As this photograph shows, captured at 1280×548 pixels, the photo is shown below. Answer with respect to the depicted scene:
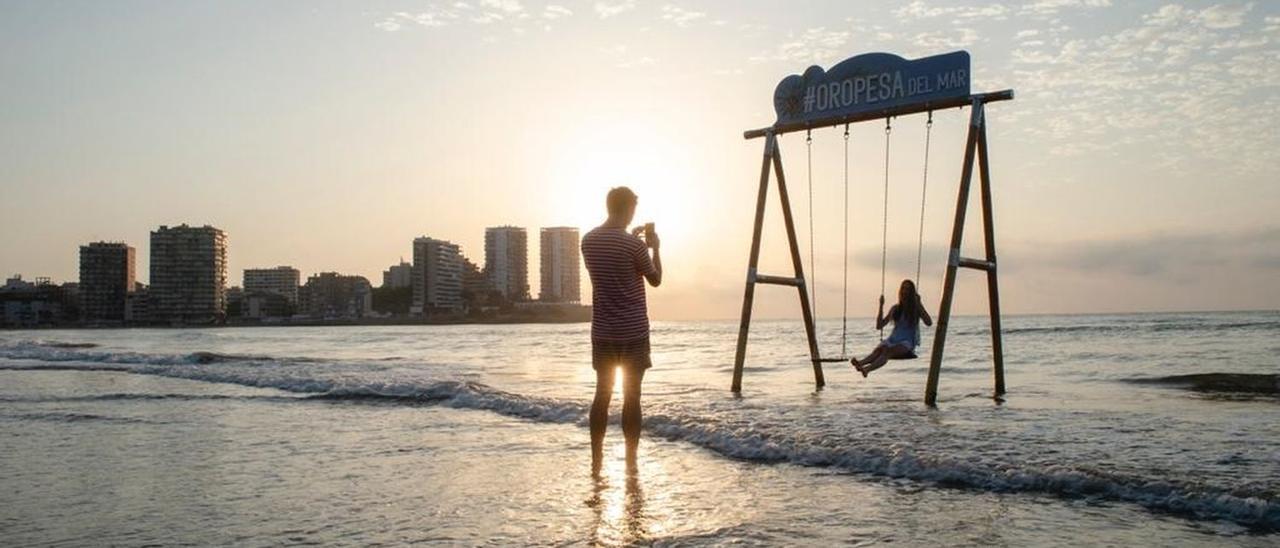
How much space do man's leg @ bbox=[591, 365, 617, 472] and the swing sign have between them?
791cm

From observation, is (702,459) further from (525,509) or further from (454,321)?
(454,321)

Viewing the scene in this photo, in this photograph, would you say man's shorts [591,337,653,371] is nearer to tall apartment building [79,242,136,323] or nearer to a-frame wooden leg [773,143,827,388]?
a-frame wooden leg [773,143,827,388]

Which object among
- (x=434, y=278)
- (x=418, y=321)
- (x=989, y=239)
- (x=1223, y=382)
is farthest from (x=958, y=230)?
(x=434, y=278)

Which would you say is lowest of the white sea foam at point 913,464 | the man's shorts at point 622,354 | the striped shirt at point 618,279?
the white sea foam at point 913,464

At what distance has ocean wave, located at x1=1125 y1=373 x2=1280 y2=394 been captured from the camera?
16.2 m

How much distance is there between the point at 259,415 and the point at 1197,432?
10334mm

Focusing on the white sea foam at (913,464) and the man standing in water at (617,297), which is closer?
the white sea foam at (913,464)

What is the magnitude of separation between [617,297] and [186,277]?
190 meters

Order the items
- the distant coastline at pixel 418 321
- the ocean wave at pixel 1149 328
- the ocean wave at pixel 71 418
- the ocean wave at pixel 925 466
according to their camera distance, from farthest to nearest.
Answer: the distant coastline at pixel 418 321
the ocean wave at pixel 1149 328
the ocean wave at pixel 71 418
the ocean wave at pixel 925 466

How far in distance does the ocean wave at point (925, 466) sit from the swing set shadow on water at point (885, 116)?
395 cm

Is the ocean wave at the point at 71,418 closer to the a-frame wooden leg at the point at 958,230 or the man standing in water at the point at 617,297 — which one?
the man standing in water at the point at 617,297

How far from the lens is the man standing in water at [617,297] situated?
702cm

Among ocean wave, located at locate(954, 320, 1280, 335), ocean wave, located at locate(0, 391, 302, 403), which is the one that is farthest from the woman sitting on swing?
ocean wave, located at locate(954, 320, 1280, 335)

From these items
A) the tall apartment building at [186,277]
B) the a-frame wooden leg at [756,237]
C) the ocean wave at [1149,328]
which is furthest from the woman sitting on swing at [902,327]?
the tall apartment building at [186,277]
